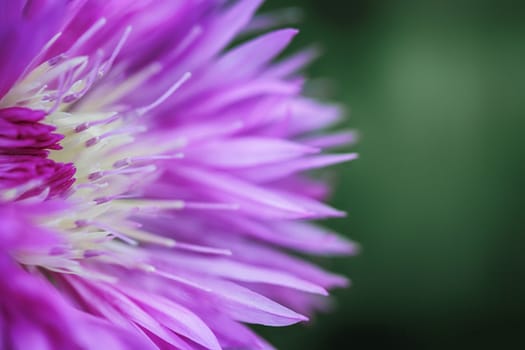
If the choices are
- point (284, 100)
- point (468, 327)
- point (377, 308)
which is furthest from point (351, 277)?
point (284, 100)

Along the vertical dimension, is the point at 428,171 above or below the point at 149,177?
above

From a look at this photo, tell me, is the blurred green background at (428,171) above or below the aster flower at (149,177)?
above

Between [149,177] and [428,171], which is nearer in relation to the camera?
[149,177]

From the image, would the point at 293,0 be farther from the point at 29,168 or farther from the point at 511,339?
the point at 29,168

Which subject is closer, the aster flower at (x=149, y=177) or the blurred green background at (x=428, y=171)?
the aster flower at (x=149, y=177)
